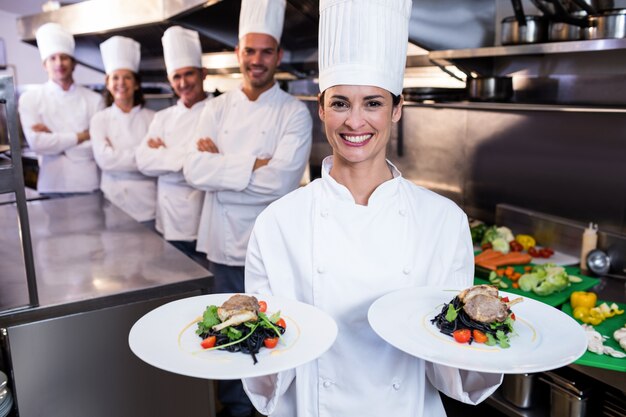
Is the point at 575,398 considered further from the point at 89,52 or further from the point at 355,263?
the point at 89,52

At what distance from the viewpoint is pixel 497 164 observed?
2.98m

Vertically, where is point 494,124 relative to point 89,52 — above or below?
below

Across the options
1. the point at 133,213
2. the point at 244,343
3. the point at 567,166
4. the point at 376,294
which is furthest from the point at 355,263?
the point at 133,213

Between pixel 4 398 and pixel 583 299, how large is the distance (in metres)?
1.88

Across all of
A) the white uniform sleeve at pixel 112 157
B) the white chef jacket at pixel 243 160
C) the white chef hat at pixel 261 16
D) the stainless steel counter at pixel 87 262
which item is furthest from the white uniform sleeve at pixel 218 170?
the white uniform sleeve at pixel 112 157

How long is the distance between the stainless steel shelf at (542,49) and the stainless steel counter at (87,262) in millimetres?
1405

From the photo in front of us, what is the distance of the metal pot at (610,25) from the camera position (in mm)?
2002

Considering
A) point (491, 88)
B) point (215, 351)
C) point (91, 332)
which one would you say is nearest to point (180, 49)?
point (491, 88)

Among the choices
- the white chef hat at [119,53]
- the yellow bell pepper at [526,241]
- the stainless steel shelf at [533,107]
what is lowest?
the yellow bell pepper at [526,241]

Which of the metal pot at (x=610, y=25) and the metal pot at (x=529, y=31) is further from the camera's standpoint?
the metal pot at (x=529, y=31)

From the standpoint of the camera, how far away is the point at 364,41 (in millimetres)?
1341

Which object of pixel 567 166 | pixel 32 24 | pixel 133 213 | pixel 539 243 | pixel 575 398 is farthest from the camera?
pixel 32 24

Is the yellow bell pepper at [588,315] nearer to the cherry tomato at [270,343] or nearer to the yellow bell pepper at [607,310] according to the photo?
the yellow bell pepper at [607,310]

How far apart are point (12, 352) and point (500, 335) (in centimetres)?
138
